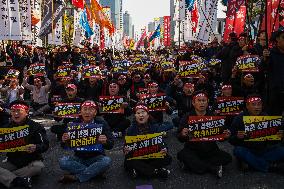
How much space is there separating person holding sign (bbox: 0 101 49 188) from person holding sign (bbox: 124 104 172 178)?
132 cm

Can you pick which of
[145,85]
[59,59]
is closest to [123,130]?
[145,85]

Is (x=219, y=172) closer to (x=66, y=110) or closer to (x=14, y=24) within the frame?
(x=66, y=110)

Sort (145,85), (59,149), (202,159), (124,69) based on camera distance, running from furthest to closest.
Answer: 1. (124,69)
2. (145,85)
3. (59,149)
4. (202,159)

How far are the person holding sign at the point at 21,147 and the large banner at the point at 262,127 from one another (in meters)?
3.10

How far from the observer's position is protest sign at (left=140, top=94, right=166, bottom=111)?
893 centimetres

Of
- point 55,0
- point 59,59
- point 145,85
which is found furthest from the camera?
point 55,0

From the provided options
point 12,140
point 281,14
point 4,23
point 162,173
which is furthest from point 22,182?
point 4,23

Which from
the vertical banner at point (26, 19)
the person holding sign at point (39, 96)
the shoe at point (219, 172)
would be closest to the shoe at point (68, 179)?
the shoe at point (219, 172)

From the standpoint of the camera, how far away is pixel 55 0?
1855 centimetres

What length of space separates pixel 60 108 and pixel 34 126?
218cm

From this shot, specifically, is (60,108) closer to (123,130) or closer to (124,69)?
(123,130)

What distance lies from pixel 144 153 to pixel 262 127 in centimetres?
186

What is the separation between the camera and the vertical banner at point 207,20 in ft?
50.4

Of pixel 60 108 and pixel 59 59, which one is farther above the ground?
pixel 59 59
